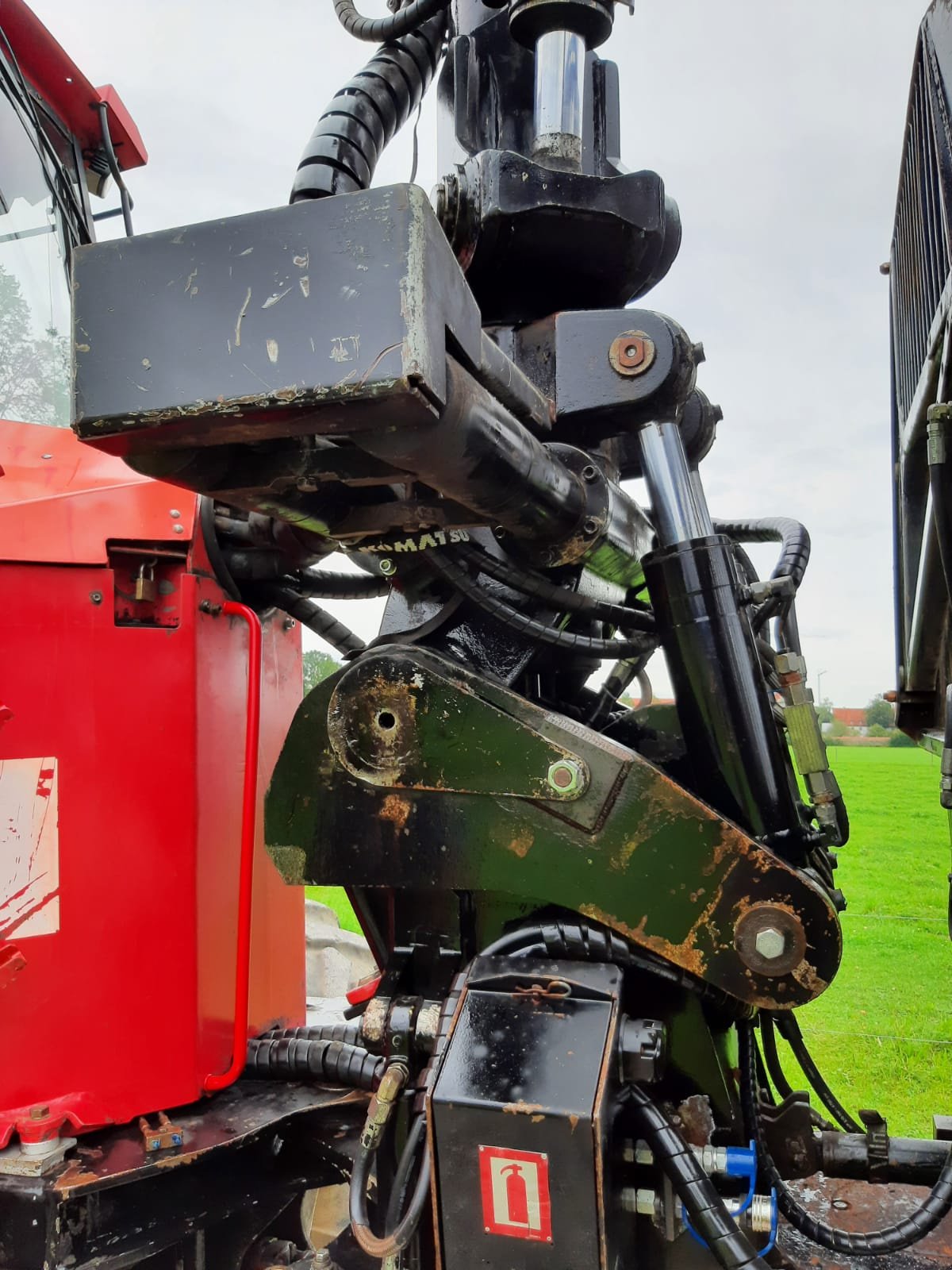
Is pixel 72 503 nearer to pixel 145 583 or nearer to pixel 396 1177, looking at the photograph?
pixel 145 583

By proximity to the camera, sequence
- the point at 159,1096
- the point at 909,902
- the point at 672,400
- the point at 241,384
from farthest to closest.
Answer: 1. the point at 909,902
2. the point at 159,1096
3. the point at 672,400
4. the point at 241,384

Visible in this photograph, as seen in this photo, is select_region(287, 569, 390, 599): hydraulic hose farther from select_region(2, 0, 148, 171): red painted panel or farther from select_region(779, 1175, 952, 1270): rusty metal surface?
select_region(2, 0, 148, 171): red painted panel

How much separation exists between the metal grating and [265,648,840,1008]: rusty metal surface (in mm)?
1304

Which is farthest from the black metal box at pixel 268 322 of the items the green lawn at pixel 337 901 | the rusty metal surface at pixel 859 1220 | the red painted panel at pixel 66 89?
the green lawn at pixel 337 901

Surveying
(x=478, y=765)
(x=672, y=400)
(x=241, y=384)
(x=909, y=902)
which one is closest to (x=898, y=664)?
(x=672, y=400)

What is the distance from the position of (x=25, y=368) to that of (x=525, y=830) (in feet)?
5.95

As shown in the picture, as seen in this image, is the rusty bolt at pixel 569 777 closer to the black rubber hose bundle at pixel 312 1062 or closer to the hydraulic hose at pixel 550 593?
the hydraulic hose at pixel 550 593

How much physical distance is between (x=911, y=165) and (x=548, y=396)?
163 centimetres

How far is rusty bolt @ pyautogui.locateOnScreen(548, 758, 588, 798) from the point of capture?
147 centimetres

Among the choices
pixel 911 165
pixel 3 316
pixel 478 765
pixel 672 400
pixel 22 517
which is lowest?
pixel 478 765

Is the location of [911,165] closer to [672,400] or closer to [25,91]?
[672,400]

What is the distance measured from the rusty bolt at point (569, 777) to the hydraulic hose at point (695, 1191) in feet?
1.44

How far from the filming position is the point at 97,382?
1141 mm

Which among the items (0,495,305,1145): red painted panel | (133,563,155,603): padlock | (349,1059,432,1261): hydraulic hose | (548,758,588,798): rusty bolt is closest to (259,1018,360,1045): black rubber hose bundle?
(0,495,305,1145): red painted panel
